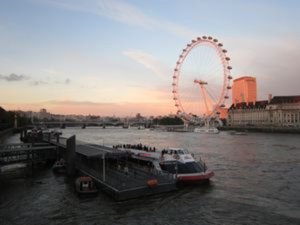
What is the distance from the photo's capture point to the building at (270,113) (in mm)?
144250

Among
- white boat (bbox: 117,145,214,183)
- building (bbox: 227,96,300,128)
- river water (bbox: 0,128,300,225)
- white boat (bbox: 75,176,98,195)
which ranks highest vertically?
building (bbox: 227,96,300,128)

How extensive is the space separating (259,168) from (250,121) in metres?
136

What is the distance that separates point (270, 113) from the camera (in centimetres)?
15350

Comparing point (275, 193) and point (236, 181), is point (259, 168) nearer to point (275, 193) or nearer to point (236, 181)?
point (236, 181)

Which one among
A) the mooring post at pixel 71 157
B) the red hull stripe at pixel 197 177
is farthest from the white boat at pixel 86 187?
the mooring post at pixel 71 157

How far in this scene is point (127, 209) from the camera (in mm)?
21391

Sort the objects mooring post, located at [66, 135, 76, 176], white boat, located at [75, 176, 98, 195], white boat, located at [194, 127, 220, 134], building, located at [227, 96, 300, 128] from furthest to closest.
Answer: building, located at [227, 96, 300, 128] < white boat, located at [194, 127, 220, 134] < mooring post, located at [66, 135, 76, 176] < white boat, located at [75, 176, 98, 195]

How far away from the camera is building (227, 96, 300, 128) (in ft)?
473

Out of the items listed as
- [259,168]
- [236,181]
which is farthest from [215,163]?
[236,181]

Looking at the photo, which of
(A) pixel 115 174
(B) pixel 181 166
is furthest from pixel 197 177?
(A) pixel 115 174

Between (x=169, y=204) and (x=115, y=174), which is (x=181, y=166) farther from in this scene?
(x=169, y=204)

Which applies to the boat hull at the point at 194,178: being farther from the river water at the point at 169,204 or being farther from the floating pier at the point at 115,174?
the floating pier at the point at 115,174

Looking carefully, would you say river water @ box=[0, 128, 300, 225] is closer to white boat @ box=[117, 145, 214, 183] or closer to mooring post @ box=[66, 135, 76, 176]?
white boat @ box=[117, 145, 214, 183]

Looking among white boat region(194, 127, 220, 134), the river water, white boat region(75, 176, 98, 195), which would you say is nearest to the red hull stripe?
the river water
